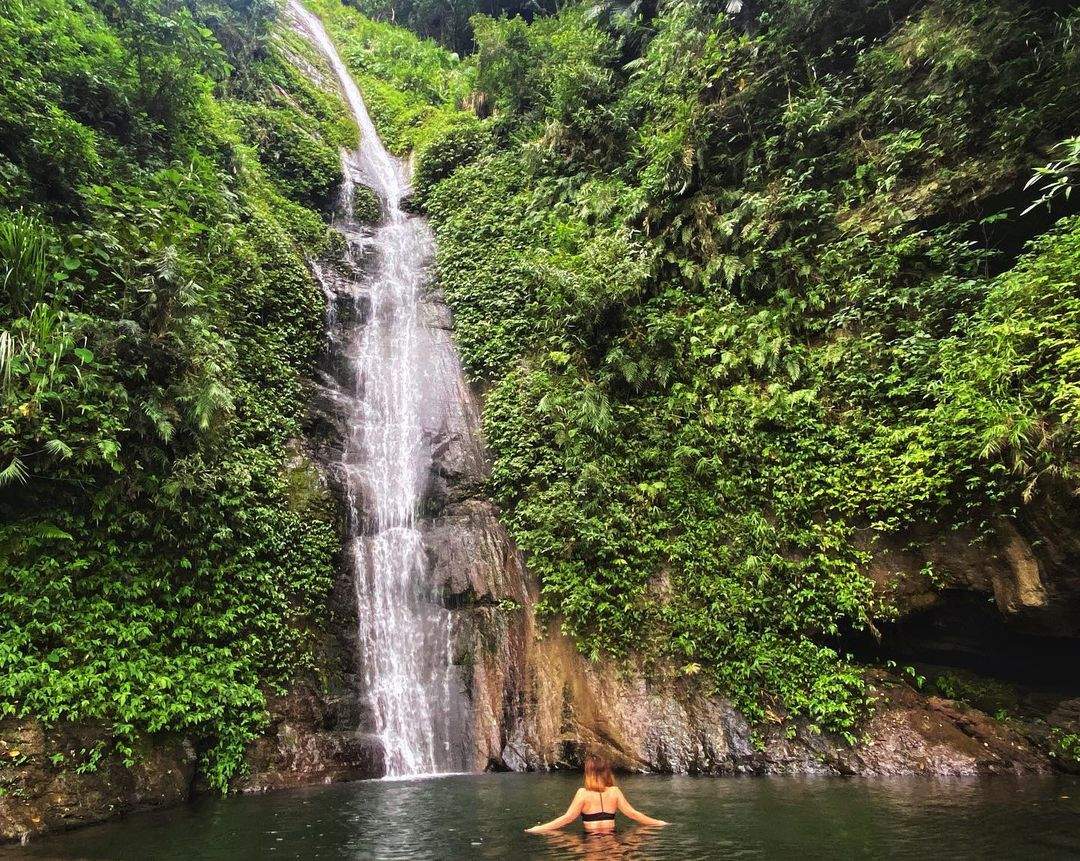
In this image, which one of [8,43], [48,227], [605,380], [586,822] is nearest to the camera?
[586,822]

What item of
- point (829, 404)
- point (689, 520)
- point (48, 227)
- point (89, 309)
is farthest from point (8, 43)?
point (829, 404)

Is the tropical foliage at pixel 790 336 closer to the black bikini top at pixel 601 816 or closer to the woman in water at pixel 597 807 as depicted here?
the woman in water at pixel 597 807

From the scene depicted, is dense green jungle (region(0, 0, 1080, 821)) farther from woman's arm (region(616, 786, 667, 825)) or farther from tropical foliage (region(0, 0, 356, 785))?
woman's arm (region(616, 786, 667, 825))

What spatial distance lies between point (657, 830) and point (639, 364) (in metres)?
8.57

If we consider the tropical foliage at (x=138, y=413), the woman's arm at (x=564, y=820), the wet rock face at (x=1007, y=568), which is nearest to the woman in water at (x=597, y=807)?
the woman's arm at (x=564, y=820)

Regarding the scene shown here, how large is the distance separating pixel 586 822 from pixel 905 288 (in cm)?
967

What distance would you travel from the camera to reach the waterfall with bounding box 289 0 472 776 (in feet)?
35.7

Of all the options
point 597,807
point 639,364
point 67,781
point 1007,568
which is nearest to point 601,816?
point 597,807

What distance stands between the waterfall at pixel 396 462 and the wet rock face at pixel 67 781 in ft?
12.0

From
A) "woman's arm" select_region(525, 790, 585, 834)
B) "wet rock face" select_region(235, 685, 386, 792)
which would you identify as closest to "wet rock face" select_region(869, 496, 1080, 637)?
"woman's arm" select_region(525, 790, 585, 834)

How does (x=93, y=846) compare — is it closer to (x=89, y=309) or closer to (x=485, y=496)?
(x=89, y=309)

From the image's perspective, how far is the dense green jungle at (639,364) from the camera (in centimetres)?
809

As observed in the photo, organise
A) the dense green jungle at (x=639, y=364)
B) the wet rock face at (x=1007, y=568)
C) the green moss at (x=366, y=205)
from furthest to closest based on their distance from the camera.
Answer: the green moss at (x=366, y=205) → the dense green jungle at (x=639, y=364) → the wet rock face at (x=1007, y=568)

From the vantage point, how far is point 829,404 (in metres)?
10.3
